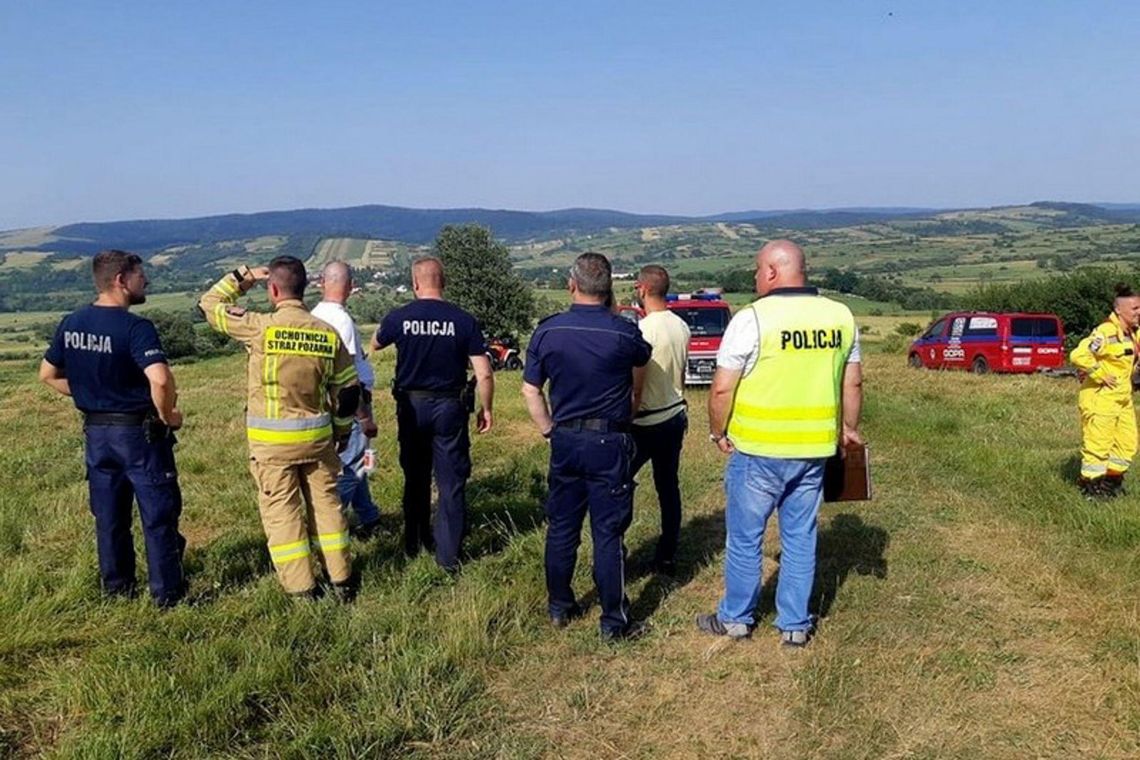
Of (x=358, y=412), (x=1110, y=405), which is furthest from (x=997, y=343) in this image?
(x=358, y=412)

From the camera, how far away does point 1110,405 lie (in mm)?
6270

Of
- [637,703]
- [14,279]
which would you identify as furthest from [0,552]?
[14,279]

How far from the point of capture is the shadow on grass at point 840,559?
4.50 meters

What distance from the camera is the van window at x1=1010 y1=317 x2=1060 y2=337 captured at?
18734 millimetres

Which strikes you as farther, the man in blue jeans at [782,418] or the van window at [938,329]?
the van window at [938,329]

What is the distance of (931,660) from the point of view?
3725 mm

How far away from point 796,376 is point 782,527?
0.87 m

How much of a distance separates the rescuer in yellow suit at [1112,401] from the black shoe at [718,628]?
4095 mm

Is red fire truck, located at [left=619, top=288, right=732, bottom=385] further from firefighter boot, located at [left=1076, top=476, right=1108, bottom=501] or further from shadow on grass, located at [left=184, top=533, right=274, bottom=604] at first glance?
shadow on grass, located at [left=184, top=533, right=274, bottom=604]

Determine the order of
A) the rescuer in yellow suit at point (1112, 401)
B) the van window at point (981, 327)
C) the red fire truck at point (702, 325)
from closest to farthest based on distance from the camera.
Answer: the rescuer in yellow suit at point (1112, 401), the red fire truck at point (702, 325), the van window at point (981, 327)

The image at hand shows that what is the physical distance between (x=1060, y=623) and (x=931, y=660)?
97 cm

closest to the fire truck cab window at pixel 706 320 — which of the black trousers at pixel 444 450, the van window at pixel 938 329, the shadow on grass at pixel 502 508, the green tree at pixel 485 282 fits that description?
the shadow on grass at pixel 502 508

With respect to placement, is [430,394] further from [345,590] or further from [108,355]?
[108,355]

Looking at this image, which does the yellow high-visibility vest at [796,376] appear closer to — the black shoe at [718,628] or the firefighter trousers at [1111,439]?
the black shoe at [718,628]
